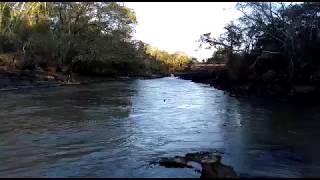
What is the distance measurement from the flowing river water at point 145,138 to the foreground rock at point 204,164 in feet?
1.07

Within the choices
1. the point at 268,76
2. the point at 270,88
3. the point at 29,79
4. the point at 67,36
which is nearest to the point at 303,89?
the point at 270,88

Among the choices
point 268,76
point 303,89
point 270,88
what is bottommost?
point 270,88

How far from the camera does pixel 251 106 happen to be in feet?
101

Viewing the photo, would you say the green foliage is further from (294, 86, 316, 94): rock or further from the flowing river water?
the flowing river water

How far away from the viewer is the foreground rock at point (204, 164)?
10414 millimetres

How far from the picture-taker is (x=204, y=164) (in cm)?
1138

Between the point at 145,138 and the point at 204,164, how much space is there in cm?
614

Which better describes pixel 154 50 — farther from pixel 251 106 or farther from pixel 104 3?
pixel 251 106

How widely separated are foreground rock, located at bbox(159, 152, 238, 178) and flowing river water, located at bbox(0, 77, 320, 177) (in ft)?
1.07

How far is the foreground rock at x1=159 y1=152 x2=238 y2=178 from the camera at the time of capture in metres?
10.4

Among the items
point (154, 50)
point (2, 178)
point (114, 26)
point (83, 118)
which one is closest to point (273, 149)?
point (2, 178)

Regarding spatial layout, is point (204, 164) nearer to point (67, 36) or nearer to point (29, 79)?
point (29, 79)

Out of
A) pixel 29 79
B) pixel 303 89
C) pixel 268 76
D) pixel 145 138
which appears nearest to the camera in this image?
pixel 145 138

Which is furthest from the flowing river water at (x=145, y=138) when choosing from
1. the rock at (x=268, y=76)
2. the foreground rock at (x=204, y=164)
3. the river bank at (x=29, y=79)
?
the river bank at (x=29, y=79)
